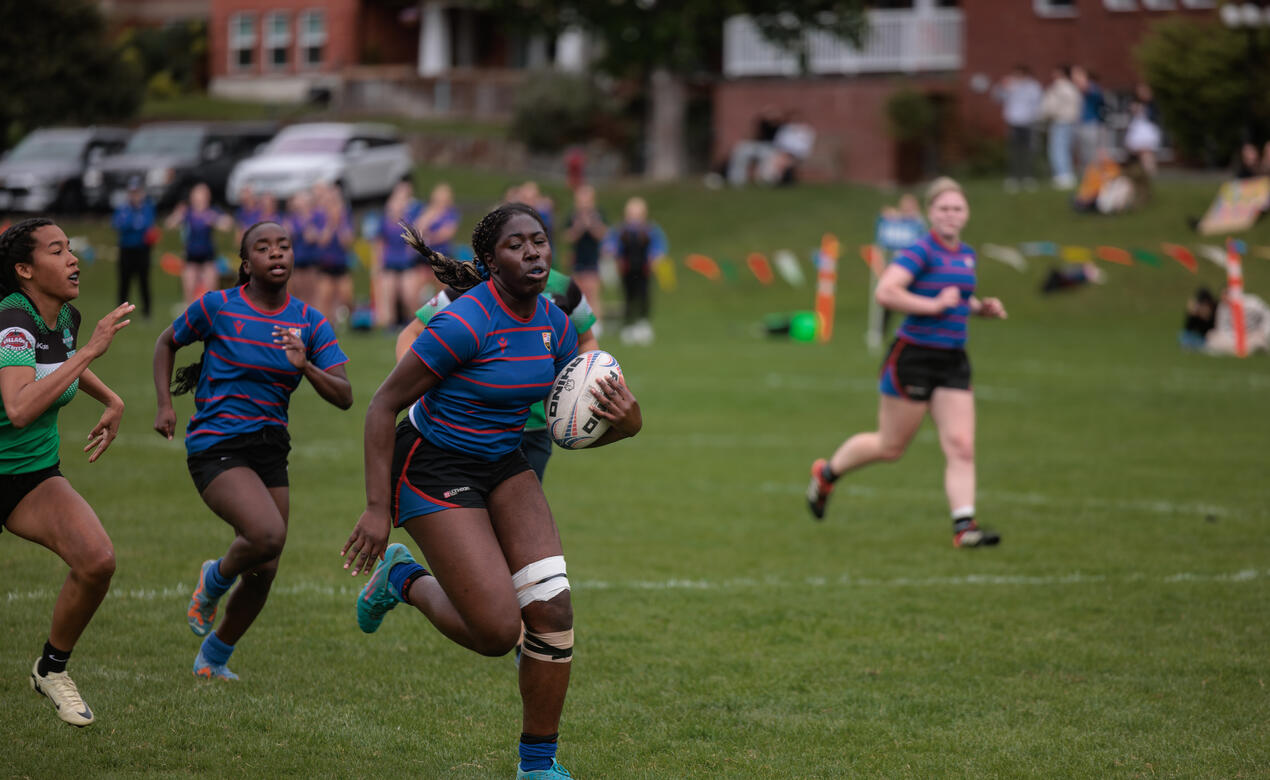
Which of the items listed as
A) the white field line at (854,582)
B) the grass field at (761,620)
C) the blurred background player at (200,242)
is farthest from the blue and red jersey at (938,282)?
the blurred background player at (200,242)

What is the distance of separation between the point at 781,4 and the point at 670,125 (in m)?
5.21

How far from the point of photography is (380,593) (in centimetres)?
571

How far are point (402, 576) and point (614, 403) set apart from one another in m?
1.15

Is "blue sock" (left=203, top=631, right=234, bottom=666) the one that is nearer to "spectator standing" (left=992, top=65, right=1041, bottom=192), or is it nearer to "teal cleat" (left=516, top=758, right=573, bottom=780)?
"teal cleat" (left=516, top=758, right=573, bottom=780)

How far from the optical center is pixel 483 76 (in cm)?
5225

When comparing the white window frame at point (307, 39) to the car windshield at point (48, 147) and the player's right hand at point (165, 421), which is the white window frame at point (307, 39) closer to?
the car windshield at point (48, 147)

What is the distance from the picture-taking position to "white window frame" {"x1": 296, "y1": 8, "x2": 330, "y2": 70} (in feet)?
185

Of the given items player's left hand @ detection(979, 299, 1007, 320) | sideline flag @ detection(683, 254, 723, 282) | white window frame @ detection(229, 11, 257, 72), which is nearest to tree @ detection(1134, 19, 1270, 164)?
sideline flag @ detection(683, 254, 723, 282)

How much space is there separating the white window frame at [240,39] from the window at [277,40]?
0.62 meters

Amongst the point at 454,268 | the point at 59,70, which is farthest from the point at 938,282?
the point at 59,70

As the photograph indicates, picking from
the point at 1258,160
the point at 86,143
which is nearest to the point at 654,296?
the point at 1258,160

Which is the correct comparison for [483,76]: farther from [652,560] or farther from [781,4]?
[652,560]

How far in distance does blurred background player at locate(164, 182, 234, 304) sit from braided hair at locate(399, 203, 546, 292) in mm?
18155

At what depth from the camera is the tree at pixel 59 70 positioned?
3884 cm
